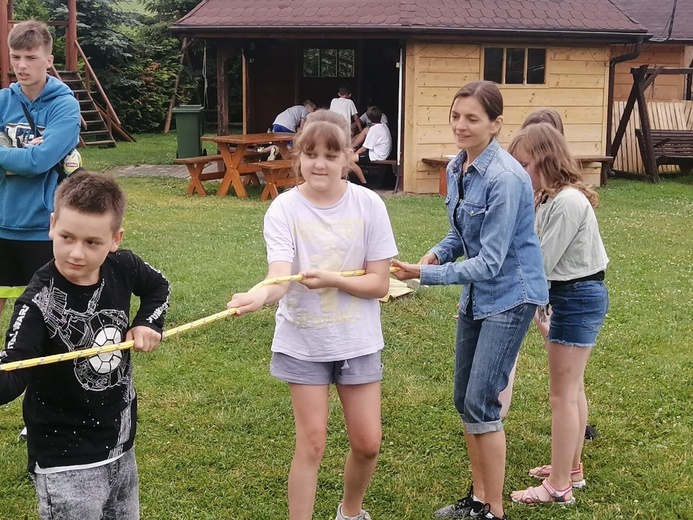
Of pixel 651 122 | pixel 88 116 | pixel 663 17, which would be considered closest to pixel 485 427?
pixel 651 122

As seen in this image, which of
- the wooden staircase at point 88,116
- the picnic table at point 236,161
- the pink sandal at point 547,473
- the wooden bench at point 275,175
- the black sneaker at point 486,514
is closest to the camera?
the black sneaker at point 486,514

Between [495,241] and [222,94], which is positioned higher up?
[222,94]

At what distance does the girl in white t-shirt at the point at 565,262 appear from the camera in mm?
3822

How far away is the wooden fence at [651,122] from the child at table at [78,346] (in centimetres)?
1683

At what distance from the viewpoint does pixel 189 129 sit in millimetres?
16797

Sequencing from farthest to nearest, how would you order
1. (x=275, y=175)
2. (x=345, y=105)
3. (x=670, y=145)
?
(x=670, y=145)
(x=345, y=105)
(x=275, y=175)

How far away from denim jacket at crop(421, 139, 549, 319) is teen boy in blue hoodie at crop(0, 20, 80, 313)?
2.06 metres

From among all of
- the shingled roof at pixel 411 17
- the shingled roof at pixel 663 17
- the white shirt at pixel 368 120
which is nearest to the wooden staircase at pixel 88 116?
the shingled roof at pixel 411 17

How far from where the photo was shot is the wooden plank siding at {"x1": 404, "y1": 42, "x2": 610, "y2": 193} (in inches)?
578

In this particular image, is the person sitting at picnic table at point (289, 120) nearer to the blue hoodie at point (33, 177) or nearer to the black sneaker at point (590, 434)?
the blue hoodie at point (33, 177)

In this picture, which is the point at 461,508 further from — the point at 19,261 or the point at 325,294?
the point at 19,261

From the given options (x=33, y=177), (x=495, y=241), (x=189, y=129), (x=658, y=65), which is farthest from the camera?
(x=658, y=65)

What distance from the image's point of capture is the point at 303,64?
1938cm

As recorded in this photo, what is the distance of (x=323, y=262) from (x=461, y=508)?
4.64ft
